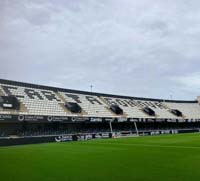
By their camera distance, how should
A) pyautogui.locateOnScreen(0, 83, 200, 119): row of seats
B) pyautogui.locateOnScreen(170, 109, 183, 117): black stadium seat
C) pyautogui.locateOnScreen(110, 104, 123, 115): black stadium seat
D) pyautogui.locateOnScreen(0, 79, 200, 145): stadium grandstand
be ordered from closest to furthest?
pyautogui.locateOnScreen(0, 79, 200, 145): stadium grandstand → pyautogui.locateOnScreen(0, 83, 200, 119): row of seats → pyautogui.locateOnScreen(110, 104, 123, 115): black stadium seat → pyautogui.locateOnScreen(170, 109, 183, 117): black stadium seat

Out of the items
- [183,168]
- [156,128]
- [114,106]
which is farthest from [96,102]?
[183,168]

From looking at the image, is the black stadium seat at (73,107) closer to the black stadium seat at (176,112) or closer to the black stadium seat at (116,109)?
the black stadium seat at (116,109)

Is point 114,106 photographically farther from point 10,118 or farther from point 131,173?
point 131,173

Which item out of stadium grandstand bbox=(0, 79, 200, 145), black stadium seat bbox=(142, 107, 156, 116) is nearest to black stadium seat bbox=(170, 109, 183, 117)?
stadium grandstand bbox=(0, 79, 200, 145)

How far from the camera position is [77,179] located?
1040 cm

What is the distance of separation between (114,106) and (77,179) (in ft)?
145

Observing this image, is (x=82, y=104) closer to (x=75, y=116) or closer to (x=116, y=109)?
(x=116, y=109)

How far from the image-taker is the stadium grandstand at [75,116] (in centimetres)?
3762

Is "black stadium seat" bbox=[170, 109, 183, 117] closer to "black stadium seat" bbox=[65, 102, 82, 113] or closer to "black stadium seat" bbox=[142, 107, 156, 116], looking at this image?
"black stadium seat" bbox=[142, 107, 156, 116]

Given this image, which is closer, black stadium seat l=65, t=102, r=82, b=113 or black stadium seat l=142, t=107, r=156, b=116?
black stadium seat l=65, t=102, r=82, b=113

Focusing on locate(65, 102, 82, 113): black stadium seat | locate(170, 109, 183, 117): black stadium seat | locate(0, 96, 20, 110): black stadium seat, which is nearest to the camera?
locate(0, 96, 20, 110): black stadium seat

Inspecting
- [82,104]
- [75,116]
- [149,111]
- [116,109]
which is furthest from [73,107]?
[149,111]

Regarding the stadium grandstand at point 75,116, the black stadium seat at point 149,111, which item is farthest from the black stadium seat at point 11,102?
the black stadium seat at point 149,111

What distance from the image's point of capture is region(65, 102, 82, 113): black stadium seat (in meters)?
46.6
